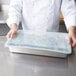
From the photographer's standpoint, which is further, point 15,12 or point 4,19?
point 4,19

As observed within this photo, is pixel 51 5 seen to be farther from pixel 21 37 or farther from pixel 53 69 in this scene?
pixel 53 69

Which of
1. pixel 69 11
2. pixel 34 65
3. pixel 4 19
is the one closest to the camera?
pixel 34 65

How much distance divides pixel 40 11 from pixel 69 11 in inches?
6.3

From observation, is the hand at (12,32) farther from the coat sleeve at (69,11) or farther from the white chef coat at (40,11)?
the coat sleeve at (69,11)

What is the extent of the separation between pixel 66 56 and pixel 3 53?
0.27m

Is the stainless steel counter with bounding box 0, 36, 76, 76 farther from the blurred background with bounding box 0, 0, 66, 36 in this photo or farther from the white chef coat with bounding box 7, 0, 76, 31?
the blurred background with bounding box 0, 0, 66, 36

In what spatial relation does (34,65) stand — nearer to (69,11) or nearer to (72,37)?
(72,37)

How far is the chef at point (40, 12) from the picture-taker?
0.93 metres

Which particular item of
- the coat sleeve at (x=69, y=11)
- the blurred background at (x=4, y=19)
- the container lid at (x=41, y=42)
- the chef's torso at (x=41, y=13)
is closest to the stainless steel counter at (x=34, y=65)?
the container lid at (x=41, y=42)

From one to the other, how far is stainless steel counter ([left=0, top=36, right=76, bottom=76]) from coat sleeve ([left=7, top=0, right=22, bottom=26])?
0.19m

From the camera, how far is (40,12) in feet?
3.26

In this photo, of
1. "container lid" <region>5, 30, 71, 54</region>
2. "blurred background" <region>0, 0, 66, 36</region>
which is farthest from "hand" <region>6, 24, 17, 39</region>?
"blurred background" <region>0, 0, 66, 36</region>

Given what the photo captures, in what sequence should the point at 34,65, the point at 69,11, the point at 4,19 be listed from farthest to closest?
the point at 4,19, the point at 69,11, the point at 34,65

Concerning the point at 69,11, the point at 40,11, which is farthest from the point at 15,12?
the point at 69,11
